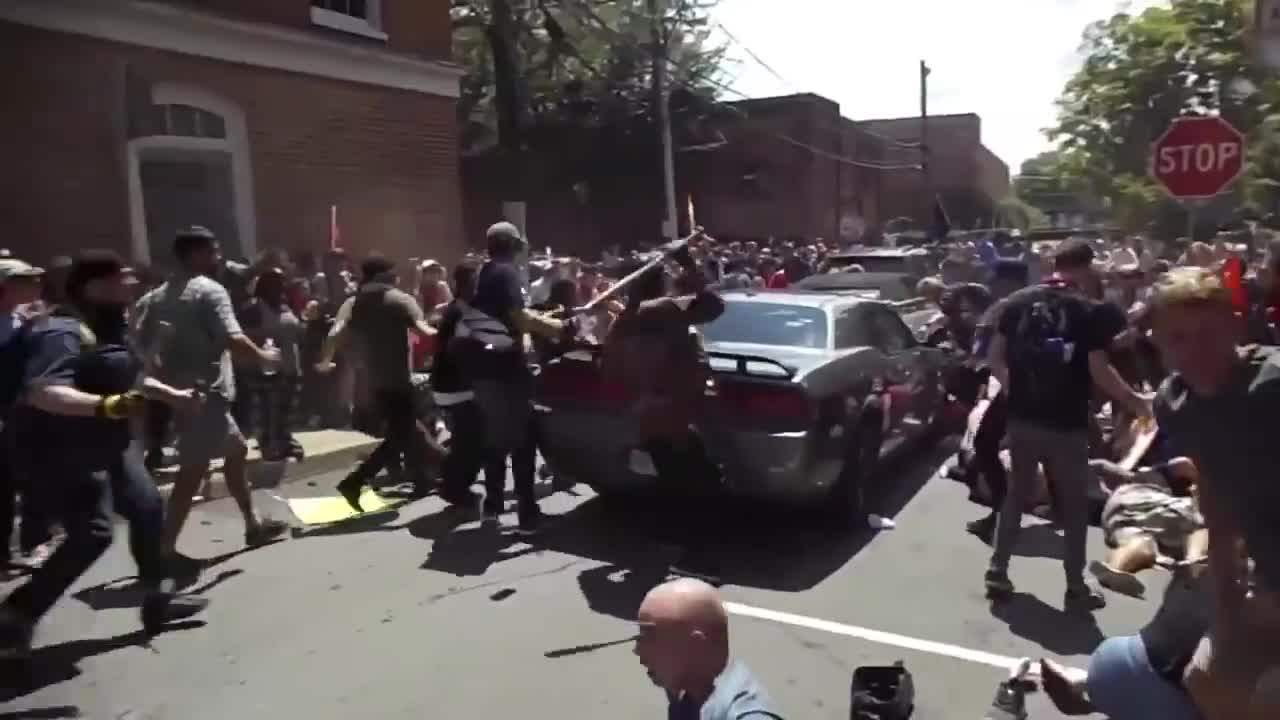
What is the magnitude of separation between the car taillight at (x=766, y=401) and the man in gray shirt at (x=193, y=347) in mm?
2517

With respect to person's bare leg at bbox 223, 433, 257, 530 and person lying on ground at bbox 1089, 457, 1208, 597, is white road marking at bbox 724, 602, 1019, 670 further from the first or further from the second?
person's bare leg at bbox 223, 433, 257, 530

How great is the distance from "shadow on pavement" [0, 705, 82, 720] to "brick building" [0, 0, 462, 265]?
7.40 metres

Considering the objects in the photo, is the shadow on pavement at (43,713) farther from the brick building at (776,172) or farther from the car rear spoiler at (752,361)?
the brick building at (776,172)

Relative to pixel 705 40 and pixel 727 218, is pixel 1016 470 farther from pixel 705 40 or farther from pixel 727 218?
pixel 727 218

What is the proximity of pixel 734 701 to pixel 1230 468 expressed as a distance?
1218mm

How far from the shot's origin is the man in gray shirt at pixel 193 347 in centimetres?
546

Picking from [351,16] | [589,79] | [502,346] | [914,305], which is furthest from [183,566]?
[589,79]

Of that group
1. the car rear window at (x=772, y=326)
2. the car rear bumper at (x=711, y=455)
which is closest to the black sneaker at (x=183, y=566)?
the car rear bumper at (x=711, y=455)

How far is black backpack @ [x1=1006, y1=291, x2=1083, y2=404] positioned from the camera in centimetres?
511

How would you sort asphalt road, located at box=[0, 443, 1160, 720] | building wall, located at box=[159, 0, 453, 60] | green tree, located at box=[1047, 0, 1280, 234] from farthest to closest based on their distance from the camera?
green tree, located at box=[1047, 0, 1280, 234] → building wall, located at box=[159, 0, 453, 60] → asphalt road, located at box=[0, 443, 1160, 720]

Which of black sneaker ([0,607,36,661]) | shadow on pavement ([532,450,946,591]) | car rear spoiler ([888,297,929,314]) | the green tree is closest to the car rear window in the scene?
shadow on pavement ([532,450,946,591])

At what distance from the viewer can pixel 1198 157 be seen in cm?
831

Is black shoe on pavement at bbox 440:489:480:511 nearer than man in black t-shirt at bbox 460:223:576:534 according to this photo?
No

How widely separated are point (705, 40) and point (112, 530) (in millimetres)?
30624
